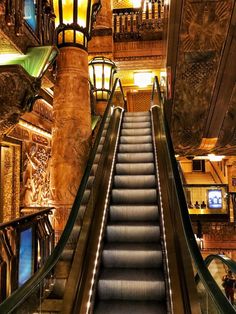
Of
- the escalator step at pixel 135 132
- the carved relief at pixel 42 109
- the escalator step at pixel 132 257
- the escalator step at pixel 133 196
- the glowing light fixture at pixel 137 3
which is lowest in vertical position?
the escalator step at pixel 132 257

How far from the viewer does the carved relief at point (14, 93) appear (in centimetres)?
399

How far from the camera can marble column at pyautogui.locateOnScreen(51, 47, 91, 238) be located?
18.5 ft

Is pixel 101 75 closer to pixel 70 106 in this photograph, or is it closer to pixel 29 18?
pixel 29 18

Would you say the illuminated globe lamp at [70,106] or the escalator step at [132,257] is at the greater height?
the illuminated globe lamp at [70,106]

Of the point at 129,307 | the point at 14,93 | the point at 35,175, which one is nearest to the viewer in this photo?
the point at 129,307

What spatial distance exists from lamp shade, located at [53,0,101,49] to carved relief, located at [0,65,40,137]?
5.99ft

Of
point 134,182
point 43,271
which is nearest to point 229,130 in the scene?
point 134,182

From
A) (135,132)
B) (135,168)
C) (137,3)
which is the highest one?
(137,3)

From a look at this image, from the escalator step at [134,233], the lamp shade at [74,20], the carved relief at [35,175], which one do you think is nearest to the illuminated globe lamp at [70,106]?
the lamp shade at [74,20]

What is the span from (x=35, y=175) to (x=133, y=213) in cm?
401

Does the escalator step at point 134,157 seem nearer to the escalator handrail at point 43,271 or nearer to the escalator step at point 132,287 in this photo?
the escalator handrail at point 43,271

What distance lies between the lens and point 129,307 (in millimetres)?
3041

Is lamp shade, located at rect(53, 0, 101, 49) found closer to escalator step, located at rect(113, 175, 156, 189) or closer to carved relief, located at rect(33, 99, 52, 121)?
carved relief, located at rect(33, 99, 52, 121)

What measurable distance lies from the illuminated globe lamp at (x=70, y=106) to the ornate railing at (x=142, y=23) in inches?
236
